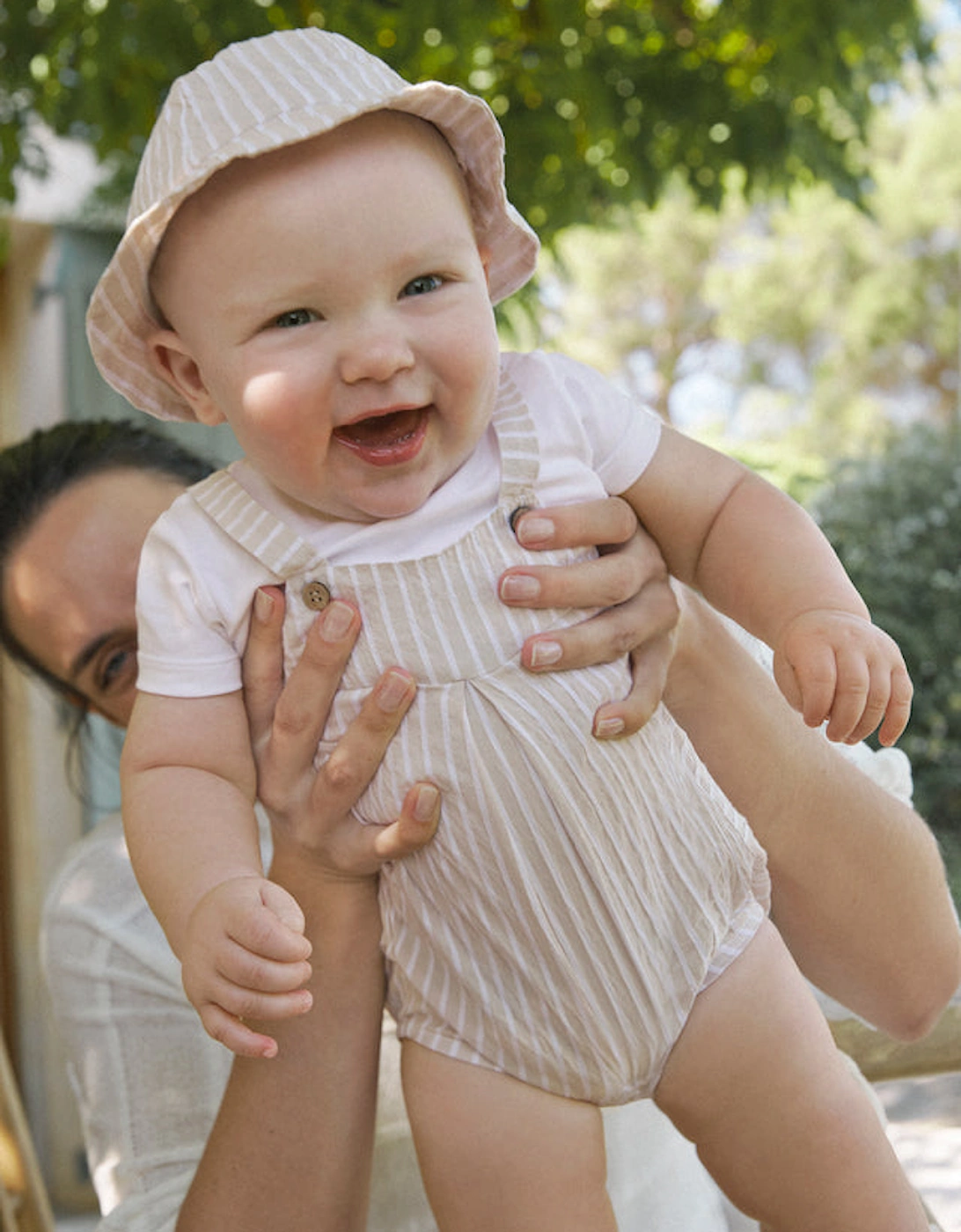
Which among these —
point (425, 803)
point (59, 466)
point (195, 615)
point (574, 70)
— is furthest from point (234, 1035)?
point (574, 70)

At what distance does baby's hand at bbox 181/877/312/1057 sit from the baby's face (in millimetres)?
284

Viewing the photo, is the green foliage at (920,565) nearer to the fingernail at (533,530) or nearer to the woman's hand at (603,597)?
the woman's hand at (603,597)

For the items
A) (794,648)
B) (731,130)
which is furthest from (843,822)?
(731,130)

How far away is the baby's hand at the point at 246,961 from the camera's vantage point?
0.80 meters

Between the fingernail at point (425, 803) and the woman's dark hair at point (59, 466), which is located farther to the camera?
the woman's dark hair at point (59, 466)

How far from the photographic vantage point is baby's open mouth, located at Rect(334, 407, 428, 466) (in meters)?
0.91

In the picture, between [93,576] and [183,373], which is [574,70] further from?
[183,373]

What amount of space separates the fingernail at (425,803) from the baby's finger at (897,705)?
31 centimetres

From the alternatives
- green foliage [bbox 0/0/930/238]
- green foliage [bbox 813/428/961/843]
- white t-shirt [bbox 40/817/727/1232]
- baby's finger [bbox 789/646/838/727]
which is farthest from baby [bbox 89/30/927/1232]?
green foliage [bbox 813/428/961/843]

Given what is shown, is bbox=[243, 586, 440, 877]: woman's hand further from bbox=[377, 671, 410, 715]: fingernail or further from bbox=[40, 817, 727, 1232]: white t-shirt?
bbox=[40, 817, 727, 1232]: white t-shirt

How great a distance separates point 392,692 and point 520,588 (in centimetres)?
12

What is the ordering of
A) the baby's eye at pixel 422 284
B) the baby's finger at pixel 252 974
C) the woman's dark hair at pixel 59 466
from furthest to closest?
the woman's dark hair at pixel 59 466
the baby's eye at pixel 422 284
the baby's finger at pixel 252 974

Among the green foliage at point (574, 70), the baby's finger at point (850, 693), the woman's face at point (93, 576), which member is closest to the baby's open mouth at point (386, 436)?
the baby's finger at point (850, 693)

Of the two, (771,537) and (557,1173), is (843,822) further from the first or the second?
(557,1173)
